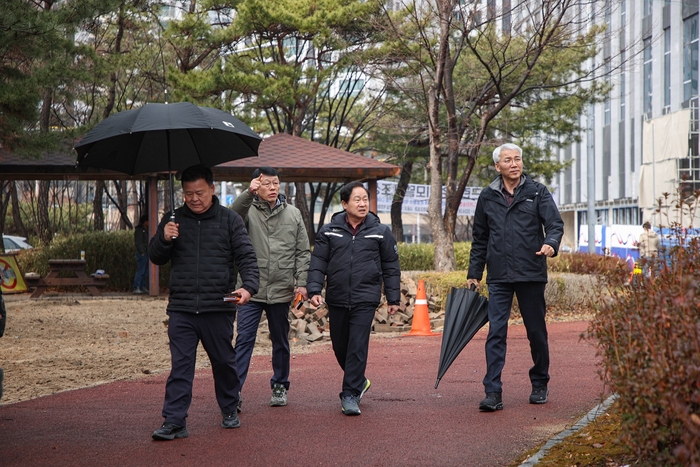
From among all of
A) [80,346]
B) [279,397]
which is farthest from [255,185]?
[80,346]

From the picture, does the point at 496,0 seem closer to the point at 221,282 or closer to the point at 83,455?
the point at 221,282

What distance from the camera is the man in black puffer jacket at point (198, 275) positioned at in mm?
5898

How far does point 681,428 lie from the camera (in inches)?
132

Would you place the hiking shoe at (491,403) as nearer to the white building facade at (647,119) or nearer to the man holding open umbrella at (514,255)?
the man holding open umbrella at (514,255)

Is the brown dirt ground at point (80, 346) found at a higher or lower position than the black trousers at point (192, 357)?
lower

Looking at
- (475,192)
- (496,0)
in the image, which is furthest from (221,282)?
(475,192)

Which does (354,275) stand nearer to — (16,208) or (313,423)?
(313,423)

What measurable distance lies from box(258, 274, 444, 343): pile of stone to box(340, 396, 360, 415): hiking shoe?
5574 millimetres

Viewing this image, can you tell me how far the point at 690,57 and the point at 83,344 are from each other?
32.1 m

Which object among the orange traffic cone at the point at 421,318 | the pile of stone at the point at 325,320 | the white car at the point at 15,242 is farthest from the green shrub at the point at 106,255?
the white car at the point at 15,242

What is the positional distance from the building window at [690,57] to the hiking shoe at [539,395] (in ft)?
108

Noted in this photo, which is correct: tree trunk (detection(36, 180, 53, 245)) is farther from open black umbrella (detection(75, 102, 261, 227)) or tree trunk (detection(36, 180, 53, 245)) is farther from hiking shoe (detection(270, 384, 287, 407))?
hiking shoe (detection(270, 384, 287, 407))

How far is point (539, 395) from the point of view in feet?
22.9

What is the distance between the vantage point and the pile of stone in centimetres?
1255
